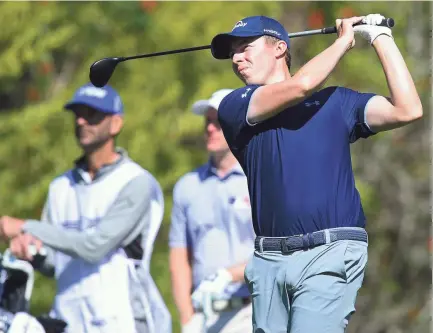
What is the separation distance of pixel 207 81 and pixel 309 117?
8268mm

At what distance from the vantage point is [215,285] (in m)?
7.64

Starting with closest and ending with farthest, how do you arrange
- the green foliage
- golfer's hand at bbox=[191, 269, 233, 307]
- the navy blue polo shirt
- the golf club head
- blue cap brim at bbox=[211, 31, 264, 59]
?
the navy blue polo shirt
blue cap brim at bbox=[211, 31, 264, 59]
the golf club head
golfer's hand at bbox=[191, 269, 233, 307]
the green foliage

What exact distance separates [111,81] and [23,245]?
20.6 ft

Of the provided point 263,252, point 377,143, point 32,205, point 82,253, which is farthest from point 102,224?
point 377,143

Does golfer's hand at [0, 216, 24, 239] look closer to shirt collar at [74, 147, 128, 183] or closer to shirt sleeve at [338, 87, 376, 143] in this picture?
shirt collar at [74, 147, 128, 183]

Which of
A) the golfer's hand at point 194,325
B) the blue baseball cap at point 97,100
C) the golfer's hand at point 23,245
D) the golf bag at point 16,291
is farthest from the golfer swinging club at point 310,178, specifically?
the blue baseball cap at point 97,100

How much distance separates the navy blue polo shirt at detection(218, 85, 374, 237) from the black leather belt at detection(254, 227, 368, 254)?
3cm

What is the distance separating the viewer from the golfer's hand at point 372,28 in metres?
5.43

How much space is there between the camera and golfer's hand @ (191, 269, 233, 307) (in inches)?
301

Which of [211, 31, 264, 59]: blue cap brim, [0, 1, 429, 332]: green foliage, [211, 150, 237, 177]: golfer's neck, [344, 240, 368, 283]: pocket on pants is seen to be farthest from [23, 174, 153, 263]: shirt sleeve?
[0, 1, 429, 332]: green foliage

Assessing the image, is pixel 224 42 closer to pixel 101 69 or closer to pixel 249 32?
pixel 249 32

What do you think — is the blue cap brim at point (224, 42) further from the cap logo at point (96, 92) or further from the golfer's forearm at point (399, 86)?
the cap logo at point (96, 92)

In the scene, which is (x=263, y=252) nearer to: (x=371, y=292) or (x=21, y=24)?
(x=21, y=24)

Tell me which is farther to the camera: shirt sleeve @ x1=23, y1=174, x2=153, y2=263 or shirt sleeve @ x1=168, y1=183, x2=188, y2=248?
shirt sleeve @ x1=168, y1=183, x2=188, y2=248
